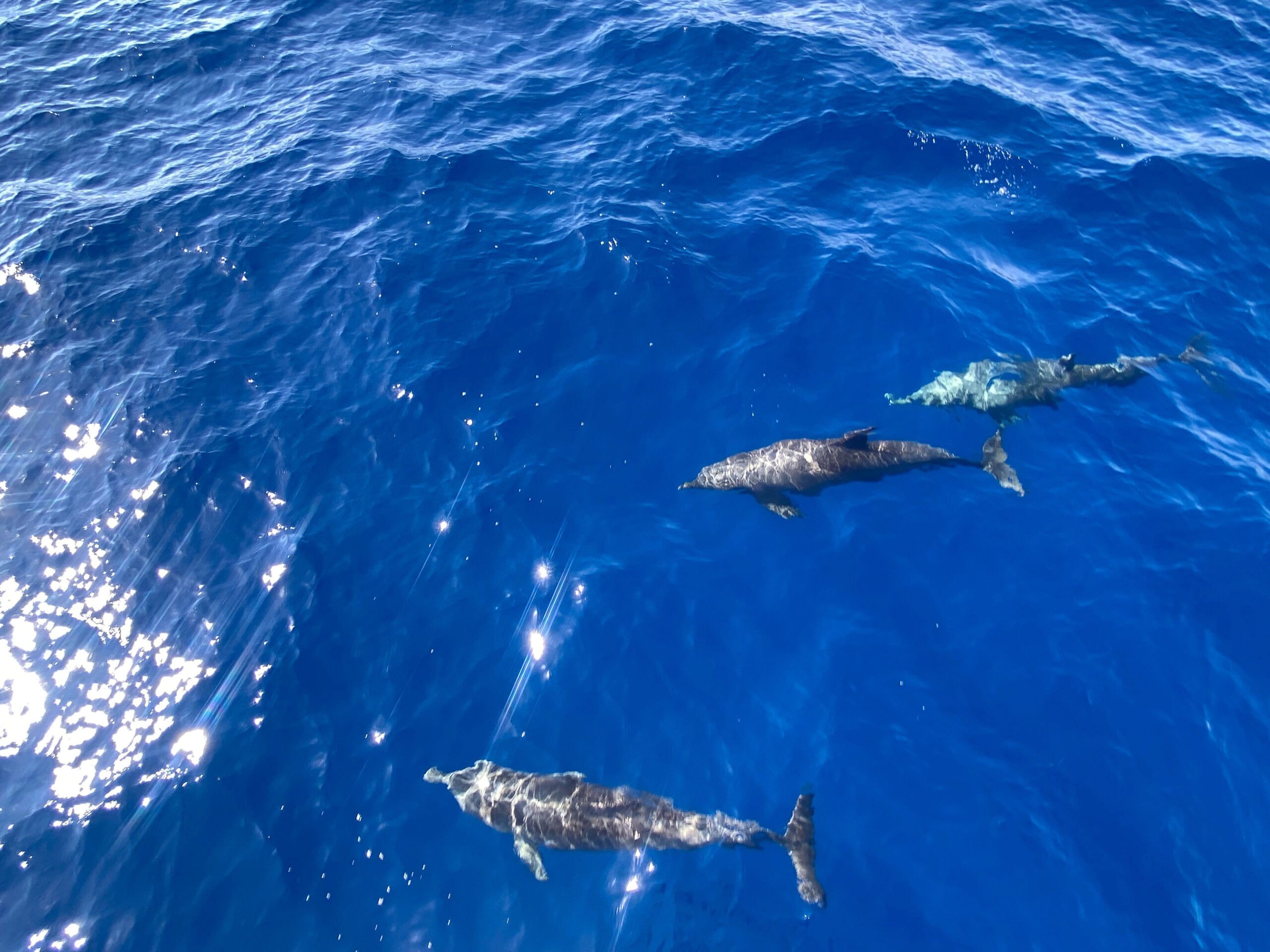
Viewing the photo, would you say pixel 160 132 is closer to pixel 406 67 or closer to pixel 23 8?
pixel 406 67

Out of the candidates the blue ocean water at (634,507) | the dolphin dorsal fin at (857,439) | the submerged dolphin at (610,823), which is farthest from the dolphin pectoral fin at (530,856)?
the dolphin dorsal fin at (857,439)

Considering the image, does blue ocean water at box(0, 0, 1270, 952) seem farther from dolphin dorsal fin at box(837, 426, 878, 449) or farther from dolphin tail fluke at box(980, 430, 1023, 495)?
dolphin dorsal fin at box(837, 426, 878, 449)

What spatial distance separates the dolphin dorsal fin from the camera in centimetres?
1833

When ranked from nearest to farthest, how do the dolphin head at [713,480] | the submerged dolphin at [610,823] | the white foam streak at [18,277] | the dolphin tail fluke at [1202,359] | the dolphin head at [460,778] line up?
the submerged dolphin at [610,823] < the dolphin head at [460,778] < the dolphin head at [713,480] < the dolphin tail fluke at [1202,359] < the white foam streak at [18,277]

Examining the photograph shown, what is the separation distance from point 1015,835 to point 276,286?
86.0 ft

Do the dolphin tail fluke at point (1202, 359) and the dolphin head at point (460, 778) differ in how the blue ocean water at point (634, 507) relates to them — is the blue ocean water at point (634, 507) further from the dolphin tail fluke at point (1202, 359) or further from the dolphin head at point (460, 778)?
the dolphin head at point (460, 778)

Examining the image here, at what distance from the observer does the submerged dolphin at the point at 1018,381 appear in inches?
819

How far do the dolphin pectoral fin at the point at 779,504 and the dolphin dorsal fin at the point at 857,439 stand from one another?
2105mm

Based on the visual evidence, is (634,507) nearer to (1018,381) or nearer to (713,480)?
(713,480)

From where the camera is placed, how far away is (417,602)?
58.5ft

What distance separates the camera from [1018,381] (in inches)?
832

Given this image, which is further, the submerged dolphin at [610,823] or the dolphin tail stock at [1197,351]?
the dolphin tail stock at [1197,351]

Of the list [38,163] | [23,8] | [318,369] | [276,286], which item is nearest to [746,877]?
[318,369]

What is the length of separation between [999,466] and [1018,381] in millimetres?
3176
